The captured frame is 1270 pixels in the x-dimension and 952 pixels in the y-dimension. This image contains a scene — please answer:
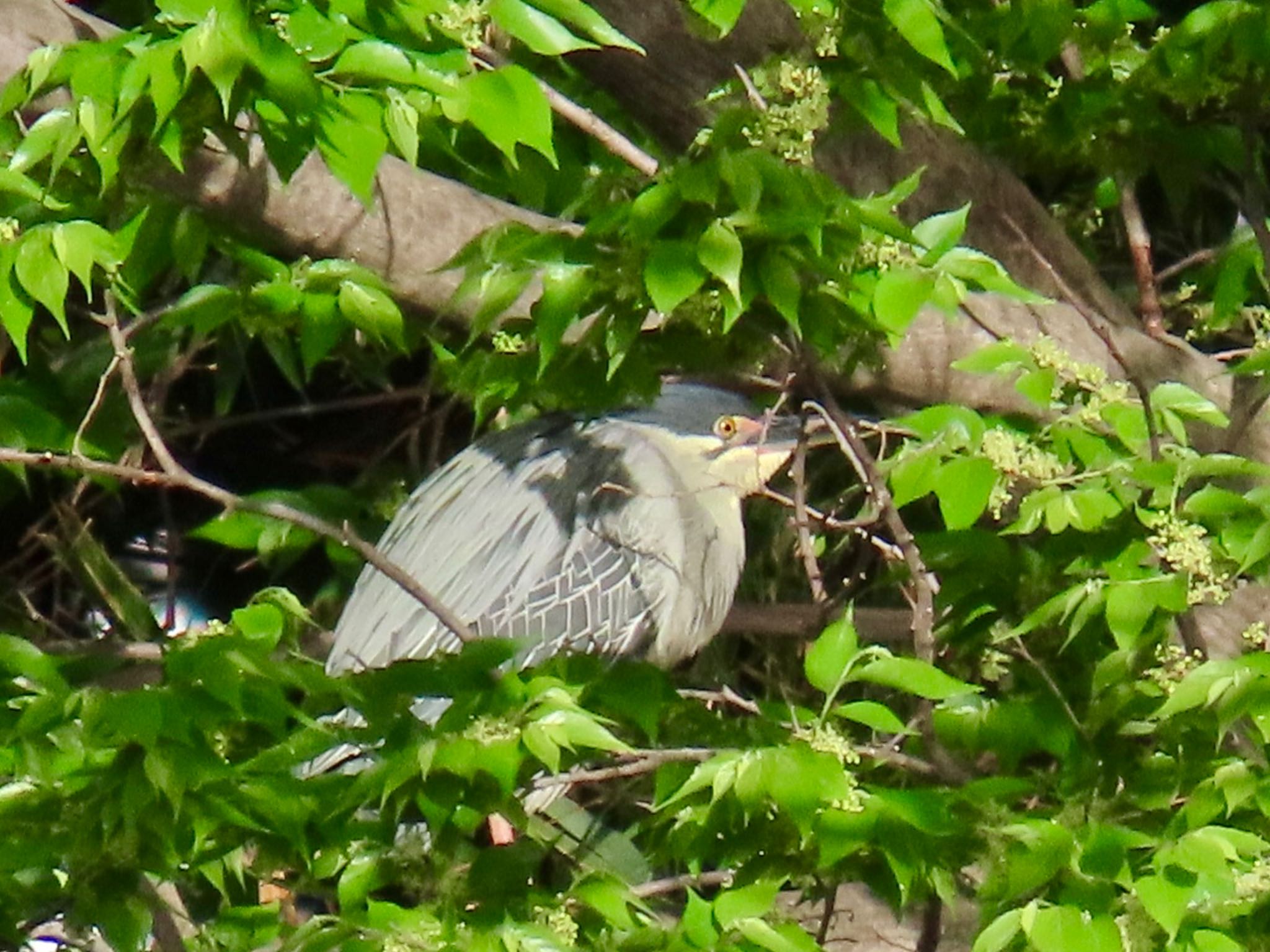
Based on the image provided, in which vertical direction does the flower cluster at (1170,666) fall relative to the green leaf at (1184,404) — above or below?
below

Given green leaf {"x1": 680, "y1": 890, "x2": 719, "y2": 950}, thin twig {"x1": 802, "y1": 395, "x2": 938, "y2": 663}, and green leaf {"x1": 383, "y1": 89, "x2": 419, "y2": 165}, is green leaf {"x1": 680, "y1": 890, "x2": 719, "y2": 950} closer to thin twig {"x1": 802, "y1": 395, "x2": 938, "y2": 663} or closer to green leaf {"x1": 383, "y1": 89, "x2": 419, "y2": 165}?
thin twig {"x1": 802, "y1": 395, "x2": 938, "y2": 663}

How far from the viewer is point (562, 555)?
2322 mm

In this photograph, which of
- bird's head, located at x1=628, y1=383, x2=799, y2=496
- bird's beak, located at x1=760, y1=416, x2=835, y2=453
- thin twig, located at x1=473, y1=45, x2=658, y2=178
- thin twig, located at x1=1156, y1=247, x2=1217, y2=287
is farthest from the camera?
thin twig, located at x1=1156, y1=247, x2=1217, y2=287

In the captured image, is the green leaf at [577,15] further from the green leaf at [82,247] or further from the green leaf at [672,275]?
the green leaf at [82,247]

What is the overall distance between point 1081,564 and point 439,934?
0.64m

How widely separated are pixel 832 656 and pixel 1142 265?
3.78ft

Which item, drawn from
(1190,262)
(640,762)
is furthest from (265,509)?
(1190,262)

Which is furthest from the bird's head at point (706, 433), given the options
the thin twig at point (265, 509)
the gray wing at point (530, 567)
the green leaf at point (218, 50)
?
the green leaf at point (218, 50)

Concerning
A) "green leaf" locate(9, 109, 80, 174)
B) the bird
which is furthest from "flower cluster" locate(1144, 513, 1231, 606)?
"green leaf" locate(9, 109, 80, 174)

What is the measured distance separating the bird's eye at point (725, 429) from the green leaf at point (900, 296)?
2.70 ft

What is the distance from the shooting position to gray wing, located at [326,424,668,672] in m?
2.31

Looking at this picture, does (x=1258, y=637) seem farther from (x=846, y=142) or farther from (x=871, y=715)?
(x=846, y=142)

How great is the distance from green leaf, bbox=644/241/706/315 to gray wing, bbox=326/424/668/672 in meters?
0.81

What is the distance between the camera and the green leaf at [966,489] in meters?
1.68
